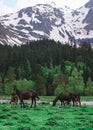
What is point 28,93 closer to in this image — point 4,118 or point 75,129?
point 4,118

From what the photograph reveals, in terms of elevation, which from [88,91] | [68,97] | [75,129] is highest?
[88,91]

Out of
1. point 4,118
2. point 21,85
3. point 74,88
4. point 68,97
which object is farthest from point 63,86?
point 4,118

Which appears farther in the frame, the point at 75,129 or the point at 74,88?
the point at 74,88

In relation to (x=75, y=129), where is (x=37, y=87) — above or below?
above

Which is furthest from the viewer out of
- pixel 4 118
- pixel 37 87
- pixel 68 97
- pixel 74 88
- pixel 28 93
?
pixel 37 87

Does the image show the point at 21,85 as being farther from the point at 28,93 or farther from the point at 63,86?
the point at 28,93

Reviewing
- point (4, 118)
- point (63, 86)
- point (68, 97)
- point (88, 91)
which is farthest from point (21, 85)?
point (4, 118)

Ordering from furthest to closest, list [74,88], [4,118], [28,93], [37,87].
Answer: [37,87], [74,88], [28,93], [4,118]

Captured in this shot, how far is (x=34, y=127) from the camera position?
27594 mm

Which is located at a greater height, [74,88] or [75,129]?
[74,88]

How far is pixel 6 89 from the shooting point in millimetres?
189000

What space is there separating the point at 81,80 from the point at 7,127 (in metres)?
167

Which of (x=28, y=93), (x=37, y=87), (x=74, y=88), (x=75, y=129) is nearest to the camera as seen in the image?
(x=75, y=129)

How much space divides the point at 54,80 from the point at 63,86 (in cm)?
1630
